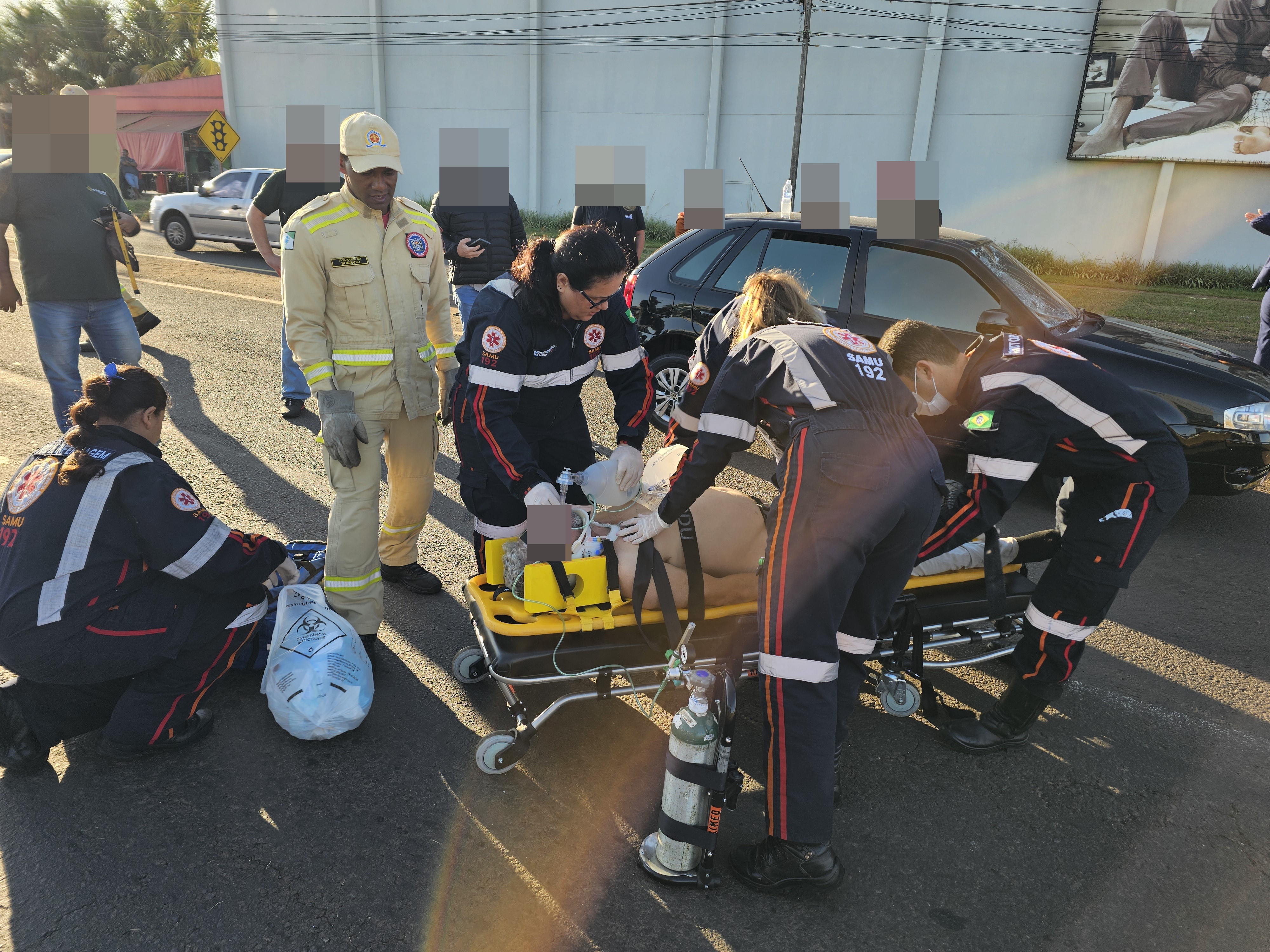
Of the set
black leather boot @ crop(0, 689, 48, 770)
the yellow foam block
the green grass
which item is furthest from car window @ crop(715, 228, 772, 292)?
the green grass

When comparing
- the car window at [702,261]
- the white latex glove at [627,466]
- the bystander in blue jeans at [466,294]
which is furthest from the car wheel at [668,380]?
the white latex glove at [627,466]

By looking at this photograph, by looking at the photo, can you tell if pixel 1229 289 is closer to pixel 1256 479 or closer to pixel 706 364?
pixel 1256 479

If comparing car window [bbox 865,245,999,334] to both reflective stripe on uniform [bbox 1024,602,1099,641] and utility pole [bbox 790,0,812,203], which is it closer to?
reflective stripe on uniform [bbox 1024,602,1099,641]

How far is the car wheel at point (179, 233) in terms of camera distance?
14336 millimetres

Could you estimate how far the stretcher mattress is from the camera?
9.03 ft

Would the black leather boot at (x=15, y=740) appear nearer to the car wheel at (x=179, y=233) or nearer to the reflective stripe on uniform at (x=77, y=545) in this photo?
the reflective stripe on uniform at (x=77, y=545)

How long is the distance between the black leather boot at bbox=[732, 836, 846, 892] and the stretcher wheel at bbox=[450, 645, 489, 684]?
1.31 metres

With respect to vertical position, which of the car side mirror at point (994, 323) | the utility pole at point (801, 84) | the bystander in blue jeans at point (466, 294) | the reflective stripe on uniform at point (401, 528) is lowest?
the reflective stripe on uniform at point (401, 528)

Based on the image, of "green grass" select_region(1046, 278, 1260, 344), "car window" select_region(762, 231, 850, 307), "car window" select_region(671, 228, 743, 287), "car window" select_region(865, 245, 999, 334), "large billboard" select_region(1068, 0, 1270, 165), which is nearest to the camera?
"car window" select_region(865, 245, 999, 334)

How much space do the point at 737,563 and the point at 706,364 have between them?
81 cm

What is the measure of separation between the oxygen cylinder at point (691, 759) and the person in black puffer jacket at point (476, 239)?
Result: 4.17m

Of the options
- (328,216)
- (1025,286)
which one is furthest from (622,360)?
(1025,286)

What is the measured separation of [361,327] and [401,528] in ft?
3.35

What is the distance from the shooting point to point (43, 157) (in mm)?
4500
